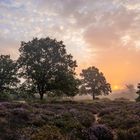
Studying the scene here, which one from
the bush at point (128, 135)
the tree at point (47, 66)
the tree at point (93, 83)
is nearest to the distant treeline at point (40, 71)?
the tree at point (47, 66)

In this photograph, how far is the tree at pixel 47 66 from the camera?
196 feet

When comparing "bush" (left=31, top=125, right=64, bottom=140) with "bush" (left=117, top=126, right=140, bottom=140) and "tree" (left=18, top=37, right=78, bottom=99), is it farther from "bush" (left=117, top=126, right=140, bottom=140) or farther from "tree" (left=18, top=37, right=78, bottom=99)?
"tree" (left=18, top=37, right=78, bottom=99)

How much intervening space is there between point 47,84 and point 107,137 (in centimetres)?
4180

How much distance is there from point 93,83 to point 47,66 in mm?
32672

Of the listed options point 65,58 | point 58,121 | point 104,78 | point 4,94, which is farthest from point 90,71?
point 58,121

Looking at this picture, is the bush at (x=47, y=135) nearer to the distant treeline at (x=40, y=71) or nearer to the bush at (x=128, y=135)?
the bush at (x=128, y=135)

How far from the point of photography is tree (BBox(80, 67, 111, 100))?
3538 inches

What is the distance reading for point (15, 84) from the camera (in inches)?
2530

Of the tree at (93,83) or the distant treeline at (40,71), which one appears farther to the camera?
the tree at (93,83)

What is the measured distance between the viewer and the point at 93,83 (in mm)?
90125

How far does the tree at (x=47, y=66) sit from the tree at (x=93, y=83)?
91.3 ft

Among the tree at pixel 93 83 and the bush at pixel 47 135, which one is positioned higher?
the tree at pixel 93 83

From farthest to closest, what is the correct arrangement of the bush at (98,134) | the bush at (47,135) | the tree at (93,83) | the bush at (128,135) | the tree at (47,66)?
1. the tree at (93,83)
2. the tree at (47,66)
3. the bush at (128,135)
4. the bush at (98,134)
5. the bush at (47,135)

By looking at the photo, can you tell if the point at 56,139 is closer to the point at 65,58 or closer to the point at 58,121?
the point at 58,121
